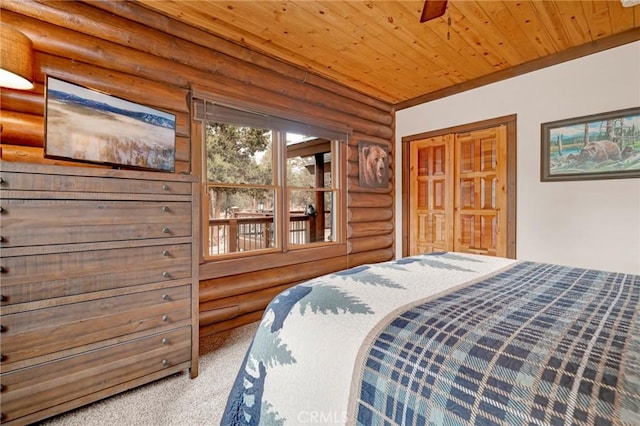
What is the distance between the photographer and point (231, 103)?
2658mm

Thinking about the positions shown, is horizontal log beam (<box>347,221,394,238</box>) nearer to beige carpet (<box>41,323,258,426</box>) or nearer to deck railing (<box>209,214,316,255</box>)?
deck railing (<box>209,214,316,255</box>)

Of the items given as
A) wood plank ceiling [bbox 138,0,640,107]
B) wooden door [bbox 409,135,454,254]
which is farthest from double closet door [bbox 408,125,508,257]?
wood plank ceiling [bbox 138,0,640,107]

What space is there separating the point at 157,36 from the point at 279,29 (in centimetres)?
101

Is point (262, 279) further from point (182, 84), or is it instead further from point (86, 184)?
point (182, 84)

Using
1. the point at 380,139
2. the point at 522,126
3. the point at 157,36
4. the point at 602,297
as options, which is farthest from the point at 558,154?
the point at 157,36

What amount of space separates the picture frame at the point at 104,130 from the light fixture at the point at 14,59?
103 mm

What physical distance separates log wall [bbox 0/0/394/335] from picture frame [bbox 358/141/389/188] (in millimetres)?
104

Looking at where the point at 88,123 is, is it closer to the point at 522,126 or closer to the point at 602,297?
the point at 602,297

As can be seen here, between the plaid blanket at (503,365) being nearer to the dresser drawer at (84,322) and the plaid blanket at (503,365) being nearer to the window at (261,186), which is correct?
the dresser drawer at (84,322)

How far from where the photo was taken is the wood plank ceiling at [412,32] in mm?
2320

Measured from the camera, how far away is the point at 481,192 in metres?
3.71

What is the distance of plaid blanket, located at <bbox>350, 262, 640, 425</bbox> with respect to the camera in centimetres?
61

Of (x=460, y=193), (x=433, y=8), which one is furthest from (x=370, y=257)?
(x=433, y=8)

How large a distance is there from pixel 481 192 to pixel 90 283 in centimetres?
402
